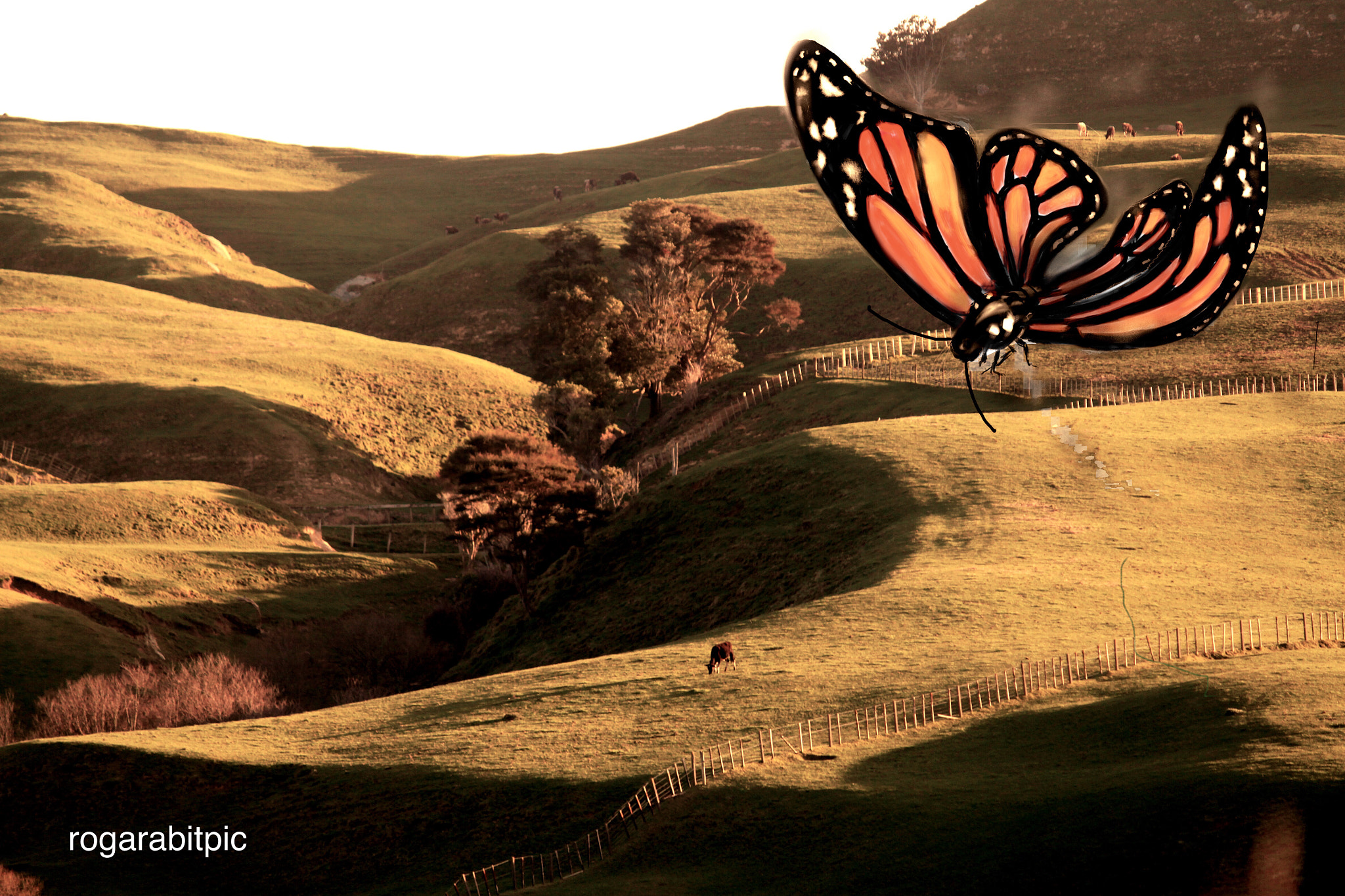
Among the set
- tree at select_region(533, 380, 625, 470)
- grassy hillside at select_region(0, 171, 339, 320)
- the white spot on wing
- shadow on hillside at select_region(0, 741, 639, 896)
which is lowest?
shadow on hillside at select_region(0, 741, 639, 896)

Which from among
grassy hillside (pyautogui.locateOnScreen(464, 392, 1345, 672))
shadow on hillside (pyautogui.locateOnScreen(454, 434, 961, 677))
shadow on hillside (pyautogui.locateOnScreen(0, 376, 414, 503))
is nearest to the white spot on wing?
grassy hillside (pyautogui.locateOnScreen(464, 392, 1345, 672))

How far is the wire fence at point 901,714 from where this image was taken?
29328 millimetres

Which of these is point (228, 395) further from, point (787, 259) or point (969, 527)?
point (969, 527)

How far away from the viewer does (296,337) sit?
417ft

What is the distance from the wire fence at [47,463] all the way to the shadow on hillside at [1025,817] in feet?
252

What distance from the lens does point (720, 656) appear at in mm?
40250

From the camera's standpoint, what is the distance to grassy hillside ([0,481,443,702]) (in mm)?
54750

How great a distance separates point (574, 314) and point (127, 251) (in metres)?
81.4

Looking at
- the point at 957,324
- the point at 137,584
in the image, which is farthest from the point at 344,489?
the point at 957,324

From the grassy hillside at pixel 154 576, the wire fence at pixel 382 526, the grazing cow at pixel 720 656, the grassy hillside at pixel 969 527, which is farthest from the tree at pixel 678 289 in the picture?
the grazing cow at pixel 720 656

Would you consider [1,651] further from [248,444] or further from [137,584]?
[248,444]

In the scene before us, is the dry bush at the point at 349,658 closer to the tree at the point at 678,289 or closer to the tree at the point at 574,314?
the tree at the point at 574,314

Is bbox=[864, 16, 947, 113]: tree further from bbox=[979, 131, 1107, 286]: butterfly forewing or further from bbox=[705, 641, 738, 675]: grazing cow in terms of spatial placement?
bbox=[979, 131, 1107, 286]: butterfly forewing

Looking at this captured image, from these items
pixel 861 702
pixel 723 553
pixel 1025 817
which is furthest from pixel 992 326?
pixel 723 553
